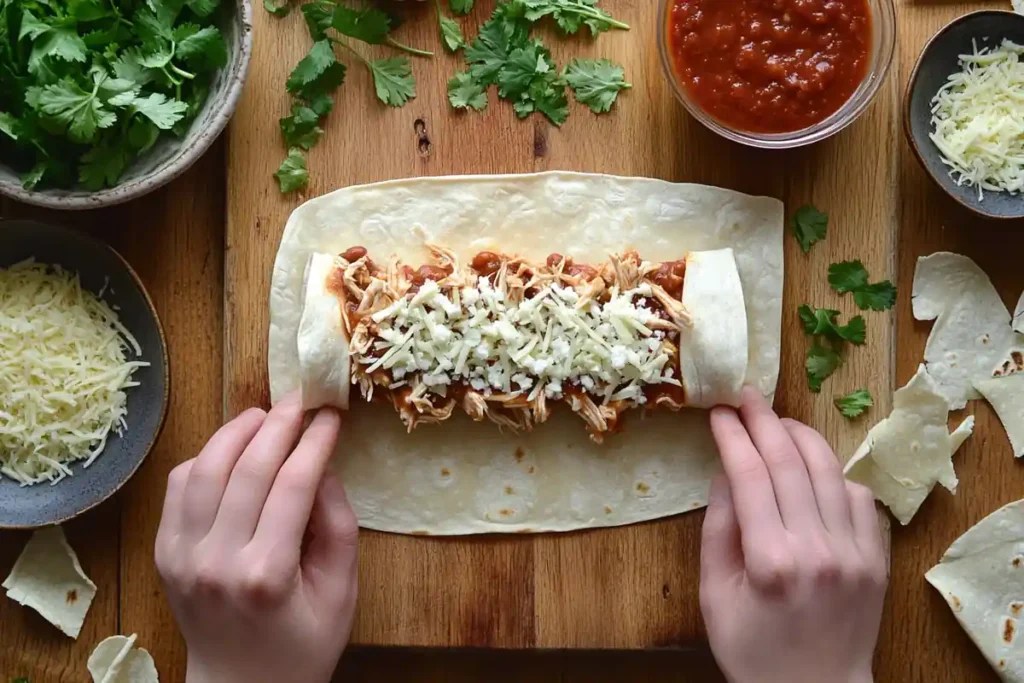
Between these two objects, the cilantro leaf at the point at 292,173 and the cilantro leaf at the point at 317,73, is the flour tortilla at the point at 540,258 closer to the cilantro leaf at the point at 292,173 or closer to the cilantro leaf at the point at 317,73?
the cilantro leaf at the point at 292,173

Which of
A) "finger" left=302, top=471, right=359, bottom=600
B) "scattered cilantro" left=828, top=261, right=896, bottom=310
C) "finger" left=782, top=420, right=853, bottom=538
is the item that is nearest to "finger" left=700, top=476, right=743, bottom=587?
"finger" left=782, top=420, right=853, bottom=538

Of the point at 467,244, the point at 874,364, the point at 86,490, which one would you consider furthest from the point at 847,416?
the point at 86,490

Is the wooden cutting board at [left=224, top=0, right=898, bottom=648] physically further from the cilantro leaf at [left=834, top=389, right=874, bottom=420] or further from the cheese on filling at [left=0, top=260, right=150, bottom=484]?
the cheese on filling at [left=0, top=260, right=150, bottom=484]

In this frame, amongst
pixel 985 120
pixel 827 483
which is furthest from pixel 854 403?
pixel 985 120

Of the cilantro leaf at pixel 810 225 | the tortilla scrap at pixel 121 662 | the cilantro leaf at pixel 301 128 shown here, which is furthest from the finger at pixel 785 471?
the tortilla scrap at pixel 121 662

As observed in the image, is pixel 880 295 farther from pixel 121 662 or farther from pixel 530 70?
pixel 121 662

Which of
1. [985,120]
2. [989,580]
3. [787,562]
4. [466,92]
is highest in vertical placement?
[466,92]
